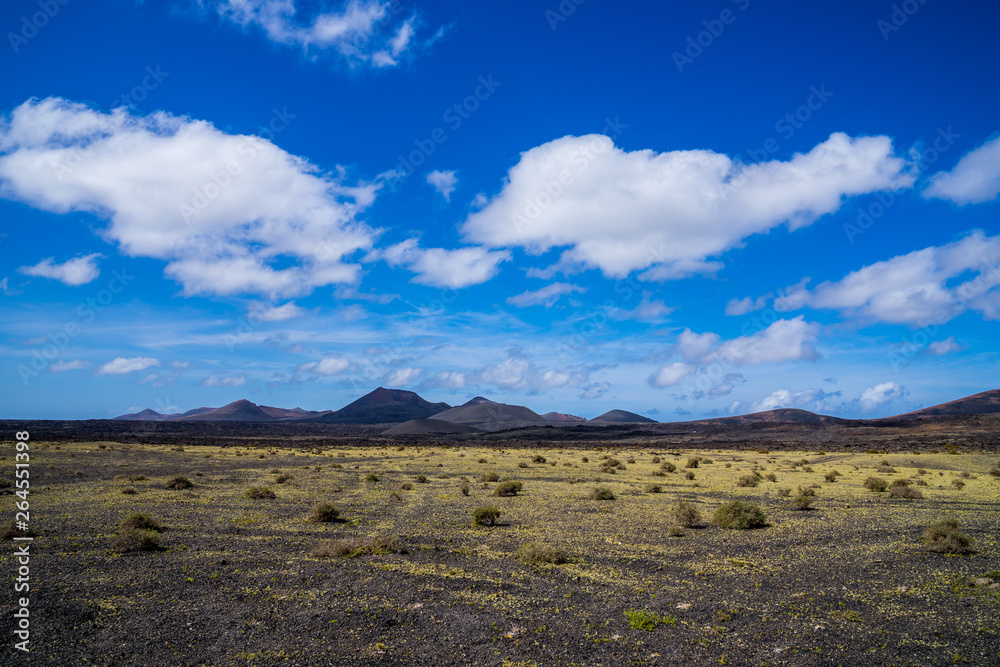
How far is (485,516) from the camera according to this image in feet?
59.4

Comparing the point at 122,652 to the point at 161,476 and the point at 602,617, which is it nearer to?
the point at 602,617

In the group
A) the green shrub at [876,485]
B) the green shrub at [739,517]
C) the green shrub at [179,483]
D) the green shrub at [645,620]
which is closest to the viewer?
the green shrub at [645,620]

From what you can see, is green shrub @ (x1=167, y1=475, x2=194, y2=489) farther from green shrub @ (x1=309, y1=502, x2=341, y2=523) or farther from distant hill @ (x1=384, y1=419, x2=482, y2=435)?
distant hill @ (x1=384, y1=419, x2=482, y2=435)

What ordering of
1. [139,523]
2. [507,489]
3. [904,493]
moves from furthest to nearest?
[507,489] → [904,493] → [139,523]

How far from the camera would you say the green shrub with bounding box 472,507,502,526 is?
1805 centimetres

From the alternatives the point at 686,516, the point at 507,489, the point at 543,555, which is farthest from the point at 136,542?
the point at 686,516

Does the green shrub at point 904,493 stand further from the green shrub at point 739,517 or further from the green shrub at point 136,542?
the green shrub at point 136,542

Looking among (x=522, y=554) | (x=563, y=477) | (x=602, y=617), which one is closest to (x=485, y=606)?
(x=602, y=617)

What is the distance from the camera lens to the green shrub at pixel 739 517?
57.8 feet

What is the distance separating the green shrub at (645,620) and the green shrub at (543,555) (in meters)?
3.66

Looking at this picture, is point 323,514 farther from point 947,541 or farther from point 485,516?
point 947,541

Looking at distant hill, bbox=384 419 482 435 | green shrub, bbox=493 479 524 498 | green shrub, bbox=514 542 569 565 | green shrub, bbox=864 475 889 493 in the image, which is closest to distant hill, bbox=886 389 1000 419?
distant hill, bbox=384 419 482 435

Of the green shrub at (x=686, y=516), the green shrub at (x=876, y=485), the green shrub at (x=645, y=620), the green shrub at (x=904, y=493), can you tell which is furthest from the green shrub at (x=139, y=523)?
the green shrub at (x=876, y=485)

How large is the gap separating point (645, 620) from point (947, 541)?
1024 centimetres
